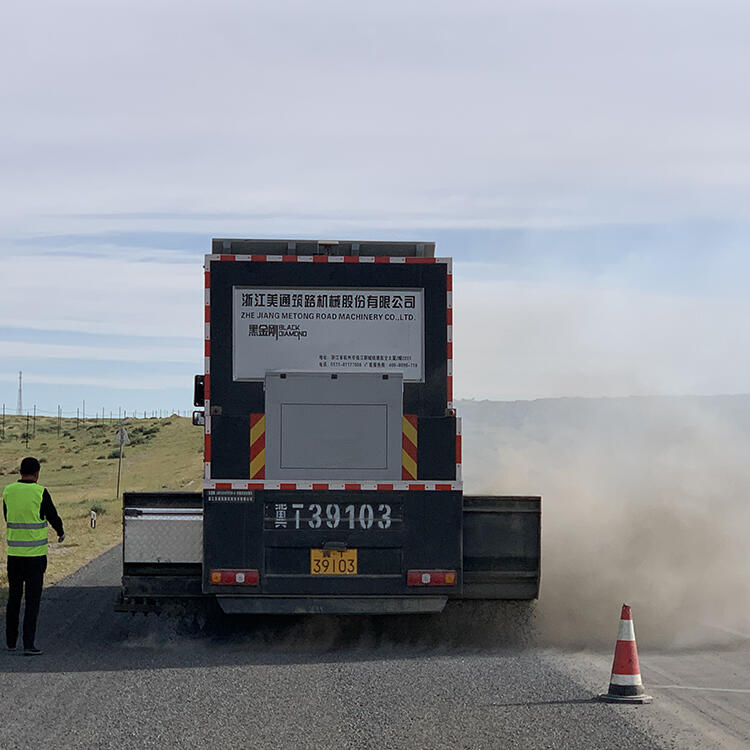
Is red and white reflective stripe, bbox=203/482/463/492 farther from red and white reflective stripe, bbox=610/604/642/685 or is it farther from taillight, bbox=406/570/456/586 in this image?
red and white reflective stripe, bbox=610/604/642/685

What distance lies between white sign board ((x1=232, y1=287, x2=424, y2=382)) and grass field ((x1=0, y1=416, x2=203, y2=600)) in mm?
6485

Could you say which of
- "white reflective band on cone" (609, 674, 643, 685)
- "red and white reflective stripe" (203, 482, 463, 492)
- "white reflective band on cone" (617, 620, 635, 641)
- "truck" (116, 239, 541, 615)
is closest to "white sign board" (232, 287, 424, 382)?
"truck" (116, 239, 541, 615)

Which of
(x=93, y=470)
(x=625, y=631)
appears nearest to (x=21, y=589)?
(x=625, y=631)

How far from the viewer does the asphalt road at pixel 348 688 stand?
26.7ft

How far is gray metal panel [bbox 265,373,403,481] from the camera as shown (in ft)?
38.3

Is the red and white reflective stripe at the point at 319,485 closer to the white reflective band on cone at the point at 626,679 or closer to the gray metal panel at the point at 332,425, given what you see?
the gray metal panel at the point at 332,425

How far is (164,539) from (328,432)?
1916 mm

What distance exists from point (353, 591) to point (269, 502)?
115 centimetres

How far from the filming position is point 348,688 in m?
9.79

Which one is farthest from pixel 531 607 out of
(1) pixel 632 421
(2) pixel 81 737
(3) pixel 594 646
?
(1) pixel 632 421

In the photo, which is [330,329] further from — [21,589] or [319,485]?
[21,589]

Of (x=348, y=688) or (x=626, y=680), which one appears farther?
(x=348, y=688)

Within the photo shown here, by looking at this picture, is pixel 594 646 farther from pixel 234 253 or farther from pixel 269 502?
pixel 234 253

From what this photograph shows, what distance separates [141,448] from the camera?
8419 cm
